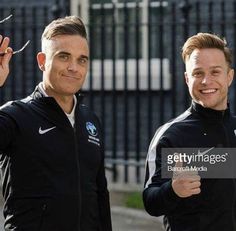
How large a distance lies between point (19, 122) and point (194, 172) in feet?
2.84

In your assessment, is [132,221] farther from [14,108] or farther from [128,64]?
[14,108]

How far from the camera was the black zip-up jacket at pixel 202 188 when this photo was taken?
148 inches

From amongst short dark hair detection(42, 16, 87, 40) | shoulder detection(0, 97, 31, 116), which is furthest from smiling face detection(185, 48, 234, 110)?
shoulder detection(0, 97, 31, 116)

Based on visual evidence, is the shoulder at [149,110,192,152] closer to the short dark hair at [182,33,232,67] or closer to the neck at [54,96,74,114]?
the short dark hair at [182,33,232,67]

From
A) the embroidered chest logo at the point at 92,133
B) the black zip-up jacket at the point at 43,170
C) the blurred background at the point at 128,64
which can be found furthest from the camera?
the blurred background at the point at 128,64

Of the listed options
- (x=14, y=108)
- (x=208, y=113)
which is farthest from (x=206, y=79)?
(x=14, y=108)

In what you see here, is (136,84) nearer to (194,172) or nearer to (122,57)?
(122,57)

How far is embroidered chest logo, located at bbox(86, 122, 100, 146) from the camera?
3.86 metres

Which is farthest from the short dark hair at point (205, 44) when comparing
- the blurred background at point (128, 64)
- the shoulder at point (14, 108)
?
the blurred background at point (128, 64)

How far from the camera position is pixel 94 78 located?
9.89 m

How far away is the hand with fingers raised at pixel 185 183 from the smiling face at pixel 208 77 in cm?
50

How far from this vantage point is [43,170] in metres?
3.56

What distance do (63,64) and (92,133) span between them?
1.35 feet

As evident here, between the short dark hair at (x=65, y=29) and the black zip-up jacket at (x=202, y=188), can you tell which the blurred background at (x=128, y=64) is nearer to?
the black zip-up jacket at (x=202, y=188)
